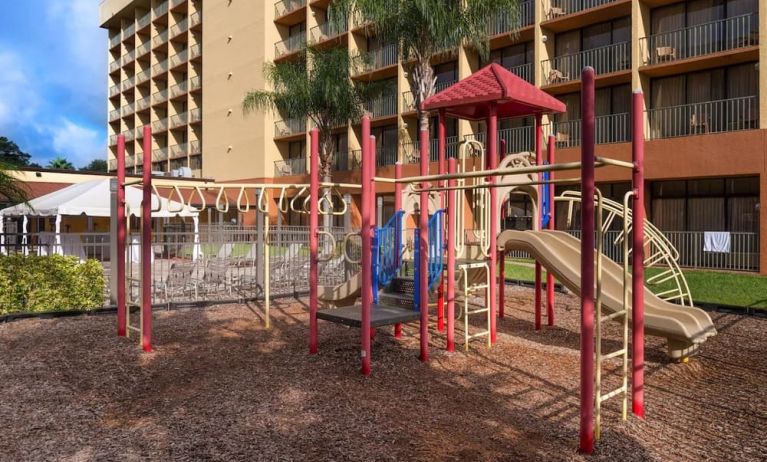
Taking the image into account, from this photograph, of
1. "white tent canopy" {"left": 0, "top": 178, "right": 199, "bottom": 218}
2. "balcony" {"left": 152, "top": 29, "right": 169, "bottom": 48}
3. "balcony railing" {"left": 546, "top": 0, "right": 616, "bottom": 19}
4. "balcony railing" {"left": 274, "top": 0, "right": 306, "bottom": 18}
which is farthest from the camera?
"balcony" {"left": 152, "top": 29, "right": 169, "bottom": 48}

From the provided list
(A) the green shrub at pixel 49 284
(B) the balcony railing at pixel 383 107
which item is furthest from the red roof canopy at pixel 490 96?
(B) the balcony railing at pixel 383 107

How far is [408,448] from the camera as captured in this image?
4457 mm

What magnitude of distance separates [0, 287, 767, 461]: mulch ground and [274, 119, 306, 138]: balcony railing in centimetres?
2553

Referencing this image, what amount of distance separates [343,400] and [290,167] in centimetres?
2981

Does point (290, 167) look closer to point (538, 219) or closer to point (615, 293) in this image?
point (538, 219)

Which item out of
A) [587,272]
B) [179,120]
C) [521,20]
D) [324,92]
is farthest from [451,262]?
[179,120]

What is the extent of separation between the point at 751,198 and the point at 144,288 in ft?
58.9

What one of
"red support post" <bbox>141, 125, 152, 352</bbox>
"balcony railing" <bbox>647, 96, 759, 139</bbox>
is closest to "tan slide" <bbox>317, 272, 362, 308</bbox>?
"red support post" <bbox>141, 125, 152, 352</bbox>

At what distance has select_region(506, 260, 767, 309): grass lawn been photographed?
43.5 feet

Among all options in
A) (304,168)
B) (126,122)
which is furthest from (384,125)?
(126,122)

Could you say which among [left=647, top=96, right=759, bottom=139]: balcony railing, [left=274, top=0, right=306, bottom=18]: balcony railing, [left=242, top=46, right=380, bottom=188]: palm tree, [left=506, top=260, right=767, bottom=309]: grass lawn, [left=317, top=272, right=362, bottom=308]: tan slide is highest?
[left=274, top=0, right=306, bottom=18]: balcony railing

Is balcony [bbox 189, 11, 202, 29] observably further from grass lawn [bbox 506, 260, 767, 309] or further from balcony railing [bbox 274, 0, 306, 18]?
grass lawn [bbox 506, 260, 767, 309]

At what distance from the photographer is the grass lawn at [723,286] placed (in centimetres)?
1325

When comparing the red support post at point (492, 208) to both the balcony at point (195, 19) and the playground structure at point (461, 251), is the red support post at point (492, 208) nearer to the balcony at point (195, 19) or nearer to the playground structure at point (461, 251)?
the playground structure at point (461, 251)
